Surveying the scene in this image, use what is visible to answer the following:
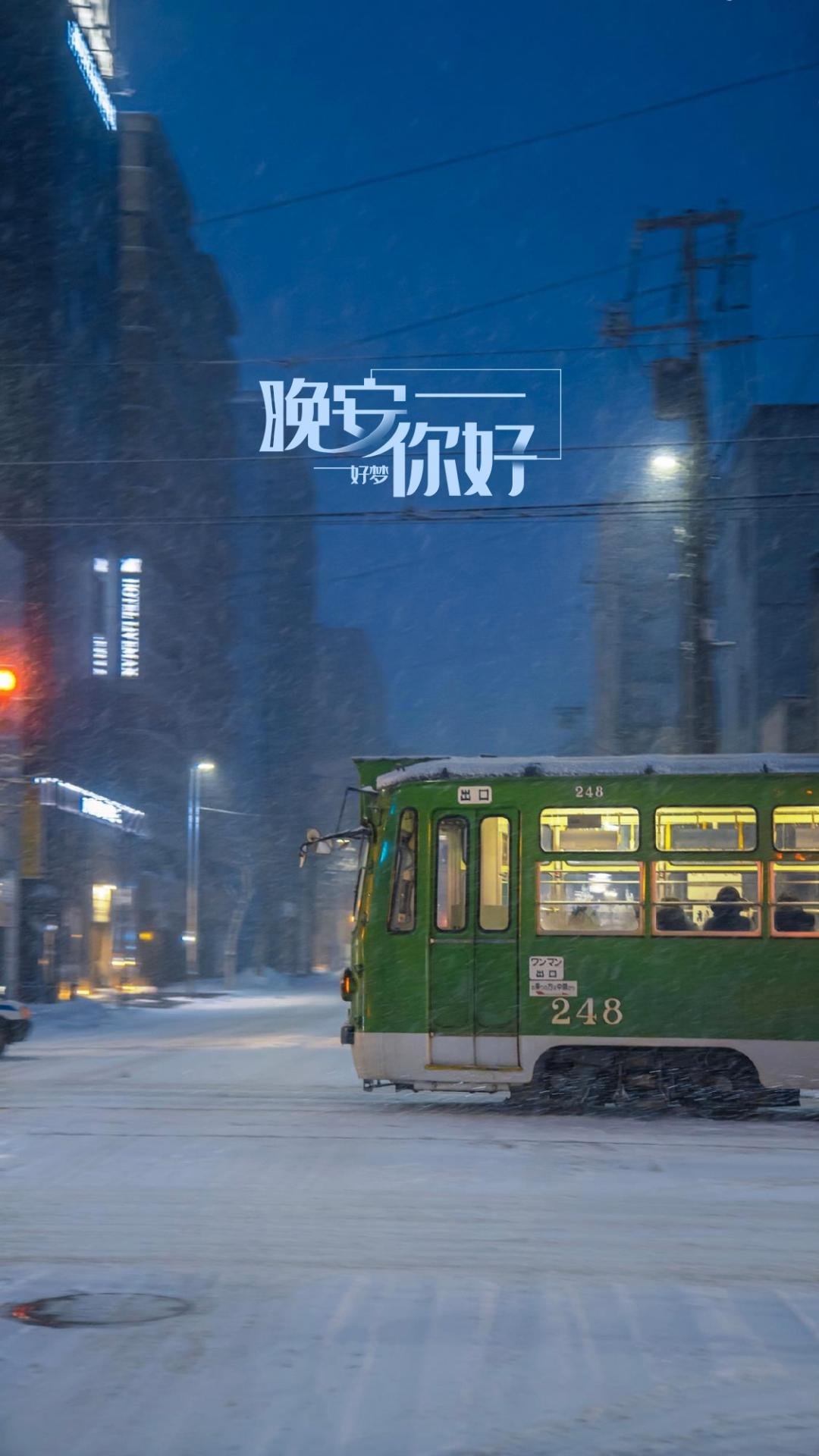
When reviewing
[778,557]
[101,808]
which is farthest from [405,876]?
[101,808]

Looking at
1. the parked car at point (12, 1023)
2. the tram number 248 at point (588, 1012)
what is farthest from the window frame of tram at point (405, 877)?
the parked car at point (12, 1023)

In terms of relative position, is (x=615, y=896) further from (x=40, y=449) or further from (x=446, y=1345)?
(x=40, y=449)

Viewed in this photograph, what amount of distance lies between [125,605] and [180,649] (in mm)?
23693

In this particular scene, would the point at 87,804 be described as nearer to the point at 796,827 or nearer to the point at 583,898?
the point at 583,898

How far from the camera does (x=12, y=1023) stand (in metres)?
26.6

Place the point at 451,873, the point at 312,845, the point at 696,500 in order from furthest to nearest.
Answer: the point at 696,500 < the point at 312,845 < the point at 451,873

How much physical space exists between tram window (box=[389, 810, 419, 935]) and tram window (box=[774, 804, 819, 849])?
11.3 feet

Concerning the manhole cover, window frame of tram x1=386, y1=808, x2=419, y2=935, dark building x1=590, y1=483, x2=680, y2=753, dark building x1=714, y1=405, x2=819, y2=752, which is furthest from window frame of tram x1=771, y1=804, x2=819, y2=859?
dark building x1=590, y1=483, x2=680, y2=753

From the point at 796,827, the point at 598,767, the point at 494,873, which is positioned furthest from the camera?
the point at 494,873

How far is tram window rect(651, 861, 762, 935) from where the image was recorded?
52.9 ft

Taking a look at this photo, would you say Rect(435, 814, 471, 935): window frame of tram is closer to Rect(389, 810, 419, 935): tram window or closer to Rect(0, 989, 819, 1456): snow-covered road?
Rect(389, 810, 419, 935): tram window

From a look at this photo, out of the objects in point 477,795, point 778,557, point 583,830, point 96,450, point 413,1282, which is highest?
point 96,450

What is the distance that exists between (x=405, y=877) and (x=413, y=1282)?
8.77 meters

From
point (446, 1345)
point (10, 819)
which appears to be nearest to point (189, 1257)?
point (446, 1345)
